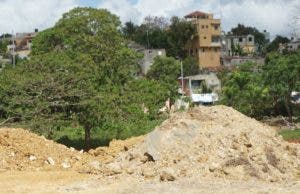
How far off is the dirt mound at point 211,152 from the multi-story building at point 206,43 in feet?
240

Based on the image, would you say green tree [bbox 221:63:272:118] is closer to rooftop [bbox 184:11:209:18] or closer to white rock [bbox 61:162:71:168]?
white rock [bbox 61:162:71:168]

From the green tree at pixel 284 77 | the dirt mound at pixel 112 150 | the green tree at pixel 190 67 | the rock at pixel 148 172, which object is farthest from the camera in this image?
the green tree at pixel 190 67

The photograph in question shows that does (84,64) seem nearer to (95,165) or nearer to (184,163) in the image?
(95,165)

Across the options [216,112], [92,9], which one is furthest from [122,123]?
[216,112]

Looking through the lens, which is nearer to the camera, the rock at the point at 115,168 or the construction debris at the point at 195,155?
the construction debris at the point at 195,155

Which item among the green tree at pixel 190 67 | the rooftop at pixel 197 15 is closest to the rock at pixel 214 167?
the green tree at pixel 190 67

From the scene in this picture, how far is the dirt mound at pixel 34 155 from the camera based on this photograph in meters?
17.4

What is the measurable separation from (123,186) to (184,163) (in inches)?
63.0

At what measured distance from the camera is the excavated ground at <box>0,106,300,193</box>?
45.9ft

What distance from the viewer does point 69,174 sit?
16.1 m

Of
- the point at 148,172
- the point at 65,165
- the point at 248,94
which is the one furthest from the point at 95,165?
the point at 248,94

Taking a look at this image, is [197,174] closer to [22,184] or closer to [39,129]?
[22,184]

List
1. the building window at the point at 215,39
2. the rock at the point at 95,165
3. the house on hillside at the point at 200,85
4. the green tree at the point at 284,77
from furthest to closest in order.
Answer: the building window at the point at 215,39 < the house on hillside at the point at 200,85 < the green tree at the point at 284,77 < the rock at the point at 95,165

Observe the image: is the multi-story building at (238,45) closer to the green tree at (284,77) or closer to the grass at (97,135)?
the green tree at (284,77)
